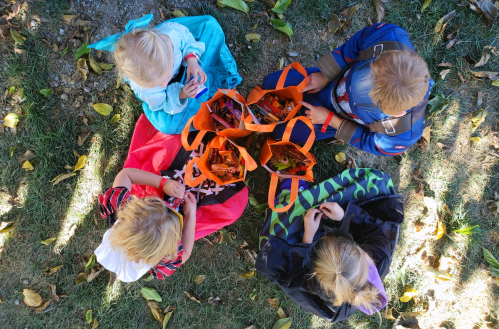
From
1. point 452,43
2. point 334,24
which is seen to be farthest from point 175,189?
point 452,43

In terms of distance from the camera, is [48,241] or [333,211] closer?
[333,211]

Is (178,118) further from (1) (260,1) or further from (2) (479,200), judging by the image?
(2) (479,200)

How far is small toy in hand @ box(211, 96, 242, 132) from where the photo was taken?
228 centimetres

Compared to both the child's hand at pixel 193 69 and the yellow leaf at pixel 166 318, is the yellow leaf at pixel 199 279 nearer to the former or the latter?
the yellow leaf at pixel 166 318

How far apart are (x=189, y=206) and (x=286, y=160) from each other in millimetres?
838

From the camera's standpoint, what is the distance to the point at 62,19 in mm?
2461

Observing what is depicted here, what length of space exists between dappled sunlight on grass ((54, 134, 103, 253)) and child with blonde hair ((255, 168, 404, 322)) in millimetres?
1536

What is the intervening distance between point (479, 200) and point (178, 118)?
2949mm

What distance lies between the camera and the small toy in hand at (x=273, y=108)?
2.32 metres

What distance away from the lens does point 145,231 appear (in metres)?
1.75

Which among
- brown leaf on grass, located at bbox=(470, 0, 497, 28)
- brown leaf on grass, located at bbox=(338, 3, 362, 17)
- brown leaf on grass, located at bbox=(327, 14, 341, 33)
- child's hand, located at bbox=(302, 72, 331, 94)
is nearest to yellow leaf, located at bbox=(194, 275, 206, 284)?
child's hand, located at bbox=(302, 72, 331, 94)

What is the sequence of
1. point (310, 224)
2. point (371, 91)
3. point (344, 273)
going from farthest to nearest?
point (310, 224) < point (344, 273) < point (371, 91)

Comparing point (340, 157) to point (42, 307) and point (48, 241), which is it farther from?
point (42, 307)

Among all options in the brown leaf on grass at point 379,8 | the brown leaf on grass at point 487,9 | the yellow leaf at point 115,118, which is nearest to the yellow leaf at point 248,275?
the yellow leaf at point 115,118
